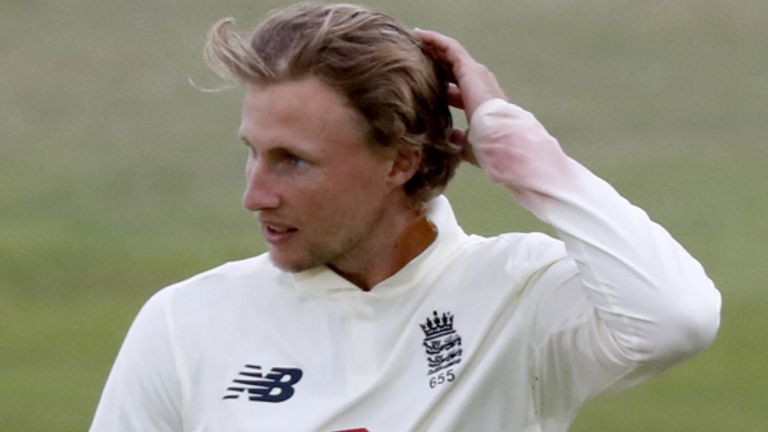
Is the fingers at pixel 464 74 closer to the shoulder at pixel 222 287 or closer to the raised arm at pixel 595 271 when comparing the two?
the raised arm at pixel 595 271

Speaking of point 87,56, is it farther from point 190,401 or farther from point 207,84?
point 190,401

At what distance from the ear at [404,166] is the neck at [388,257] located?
110mm

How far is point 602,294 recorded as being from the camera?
15.3ft

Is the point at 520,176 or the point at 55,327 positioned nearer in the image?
the point at 520,176

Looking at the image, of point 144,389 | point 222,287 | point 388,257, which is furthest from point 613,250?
point 144,389

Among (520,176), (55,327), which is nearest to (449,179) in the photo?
(520,176)

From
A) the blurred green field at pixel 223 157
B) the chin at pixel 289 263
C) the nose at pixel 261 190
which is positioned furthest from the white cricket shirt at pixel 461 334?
the blurred green field at pixel 223 157

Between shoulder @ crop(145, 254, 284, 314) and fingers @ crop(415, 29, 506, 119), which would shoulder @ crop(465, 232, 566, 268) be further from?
shoulder @ crop(145, 254, 284, 314)

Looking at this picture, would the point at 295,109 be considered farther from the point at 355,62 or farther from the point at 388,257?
the point at 388,257

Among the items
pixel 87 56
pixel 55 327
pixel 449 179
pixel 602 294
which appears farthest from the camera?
pixel 87 56

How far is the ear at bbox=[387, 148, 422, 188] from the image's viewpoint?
16.2ft

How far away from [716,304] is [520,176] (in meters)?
0.53

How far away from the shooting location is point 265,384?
15.8ft

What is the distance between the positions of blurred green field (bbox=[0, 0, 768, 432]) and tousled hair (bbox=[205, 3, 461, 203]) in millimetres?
6361
